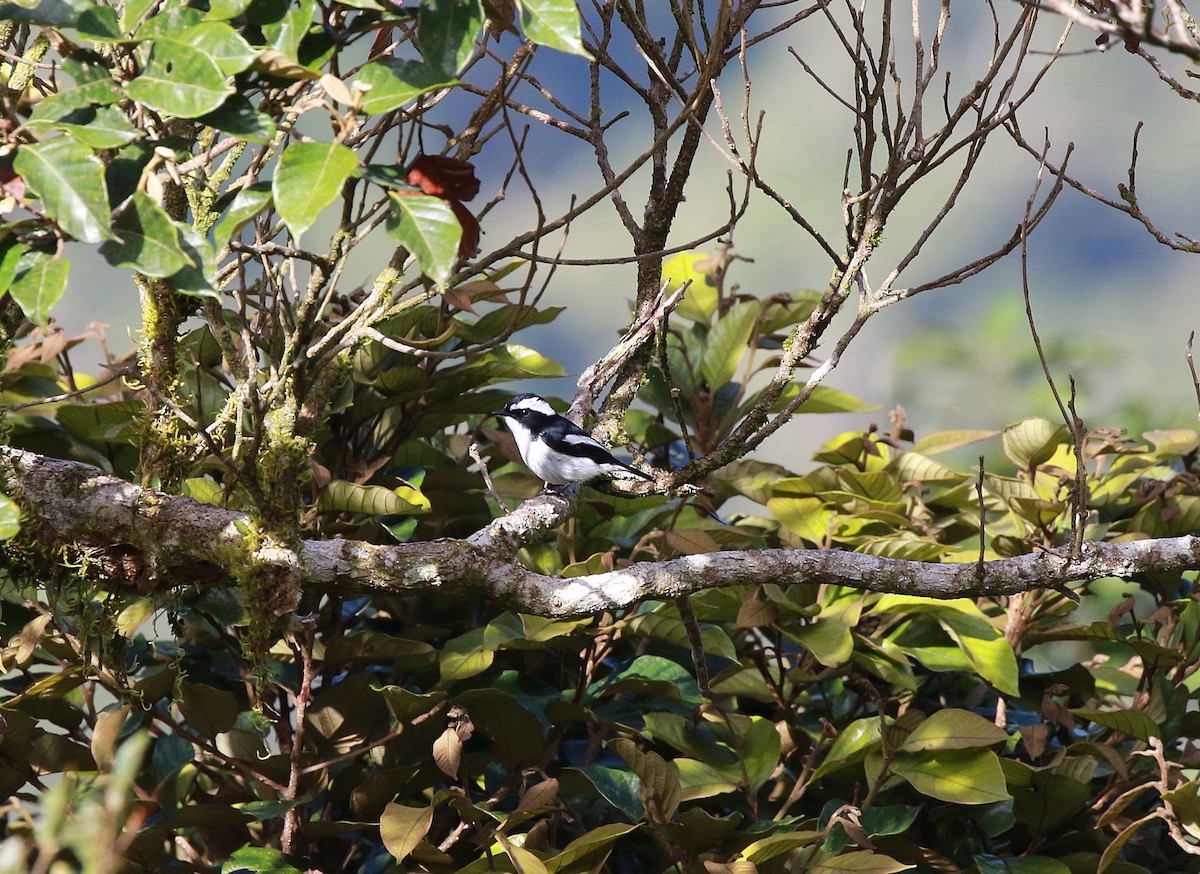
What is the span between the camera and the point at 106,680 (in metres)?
1.79

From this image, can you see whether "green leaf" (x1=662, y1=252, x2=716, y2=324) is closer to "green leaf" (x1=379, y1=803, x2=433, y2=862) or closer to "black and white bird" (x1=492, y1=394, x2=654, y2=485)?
"black and white bird" (x1=492, y1=394, x2=654, y2=485)

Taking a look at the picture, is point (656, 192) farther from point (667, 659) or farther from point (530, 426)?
point (667, 659)

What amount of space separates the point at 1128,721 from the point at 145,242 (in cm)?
189

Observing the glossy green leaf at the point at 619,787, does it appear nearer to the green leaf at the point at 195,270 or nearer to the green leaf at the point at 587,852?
the green leaf at the point at 587,852

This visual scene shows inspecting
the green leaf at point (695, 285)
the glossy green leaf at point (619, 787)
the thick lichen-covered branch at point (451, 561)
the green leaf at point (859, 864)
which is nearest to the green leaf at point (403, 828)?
the glossy green leaf at point (619, 787)

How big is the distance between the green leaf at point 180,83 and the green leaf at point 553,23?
0.30 m

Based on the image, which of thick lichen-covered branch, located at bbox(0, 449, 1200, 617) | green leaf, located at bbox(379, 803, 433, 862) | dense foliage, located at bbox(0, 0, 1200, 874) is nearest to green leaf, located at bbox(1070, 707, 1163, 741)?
dense foliage, located at bbox(0, 0, 1200, 874)

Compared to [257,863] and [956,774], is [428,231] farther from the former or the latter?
[956,774]

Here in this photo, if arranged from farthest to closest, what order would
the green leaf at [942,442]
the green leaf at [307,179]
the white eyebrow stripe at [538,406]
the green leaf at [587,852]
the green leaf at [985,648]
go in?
the green leaf at [942,442] < the white eyebrow stripe at [538,406] < the green leaf at [985,648] < the green leaf at [587,852] < the green leaf at [307,179]

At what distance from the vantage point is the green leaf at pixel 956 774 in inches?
75.5

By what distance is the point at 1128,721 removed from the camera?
2.08 meters

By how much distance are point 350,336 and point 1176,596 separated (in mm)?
2062

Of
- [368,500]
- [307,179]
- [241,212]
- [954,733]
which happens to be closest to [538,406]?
[368,500]

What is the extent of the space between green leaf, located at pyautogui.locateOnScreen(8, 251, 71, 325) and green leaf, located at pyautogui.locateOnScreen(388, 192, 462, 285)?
34 cm
